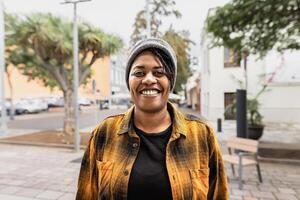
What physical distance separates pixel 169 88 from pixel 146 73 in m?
0.17

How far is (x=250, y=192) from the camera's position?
5.11 m

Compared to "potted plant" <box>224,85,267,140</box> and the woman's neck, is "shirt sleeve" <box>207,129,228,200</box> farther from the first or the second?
"potted plant" <box>224,85,267,140</box>

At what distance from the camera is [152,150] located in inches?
64.1

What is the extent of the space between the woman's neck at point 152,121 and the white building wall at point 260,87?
55.3ft

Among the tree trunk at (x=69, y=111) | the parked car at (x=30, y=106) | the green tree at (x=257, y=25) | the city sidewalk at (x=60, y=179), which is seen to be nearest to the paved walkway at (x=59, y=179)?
the city sidewalk at (x=60, y=179)

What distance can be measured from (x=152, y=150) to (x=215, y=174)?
0.45m

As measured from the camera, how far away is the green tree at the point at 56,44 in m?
9.70

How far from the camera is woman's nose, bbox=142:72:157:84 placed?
1.60 meters

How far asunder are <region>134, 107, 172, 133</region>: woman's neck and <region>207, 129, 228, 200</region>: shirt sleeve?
0.30 metres

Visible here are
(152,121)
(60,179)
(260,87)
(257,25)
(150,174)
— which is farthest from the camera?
(260,87)

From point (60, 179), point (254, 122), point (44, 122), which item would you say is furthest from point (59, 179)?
point (44, 122)

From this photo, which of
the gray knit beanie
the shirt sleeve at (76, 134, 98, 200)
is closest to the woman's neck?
the gray knit beanie

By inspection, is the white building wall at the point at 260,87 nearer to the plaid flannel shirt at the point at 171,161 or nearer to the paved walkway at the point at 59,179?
the paved walkway at the point at 59,179

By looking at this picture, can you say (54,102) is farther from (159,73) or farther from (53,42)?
(159,73)
